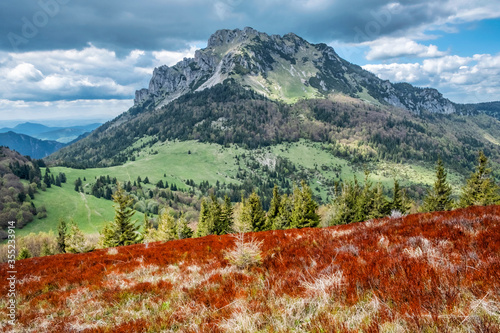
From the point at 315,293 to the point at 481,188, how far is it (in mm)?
56563

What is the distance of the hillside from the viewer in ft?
10.6

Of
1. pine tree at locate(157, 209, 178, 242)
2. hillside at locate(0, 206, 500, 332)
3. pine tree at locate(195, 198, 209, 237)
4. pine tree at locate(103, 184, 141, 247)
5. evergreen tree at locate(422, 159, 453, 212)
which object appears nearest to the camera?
hillside at locate(0, 206, 500, 332)

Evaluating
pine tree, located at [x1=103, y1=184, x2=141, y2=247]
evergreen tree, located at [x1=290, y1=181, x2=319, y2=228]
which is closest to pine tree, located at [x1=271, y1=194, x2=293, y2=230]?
evergreen tree, located at [x1=290, y1=181, x2=319, y2=228]

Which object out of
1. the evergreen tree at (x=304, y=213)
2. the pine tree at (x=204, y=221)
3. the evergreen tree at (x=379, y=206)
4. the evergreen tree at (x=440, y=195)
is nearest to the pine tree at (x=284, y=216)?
the evergreen tree at (x=304, y=213)

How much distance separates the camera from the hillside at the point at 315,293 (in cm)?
322

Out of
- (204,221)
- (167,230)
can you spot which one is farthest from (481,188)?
(167,230)

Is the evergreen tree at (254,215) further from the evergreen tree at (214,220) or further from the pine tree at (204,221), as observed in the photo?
the pine tree at (204,221)

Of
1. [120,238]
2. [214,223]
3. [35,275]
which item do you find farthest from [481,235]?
[214,223]

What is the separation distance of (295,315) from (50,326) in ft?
19.3

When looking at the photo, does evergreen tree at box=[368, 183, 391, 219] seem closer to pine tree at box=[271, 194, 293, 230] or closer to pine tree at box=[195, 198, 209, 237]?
pine tree at box=[271, 194, 293, 230]

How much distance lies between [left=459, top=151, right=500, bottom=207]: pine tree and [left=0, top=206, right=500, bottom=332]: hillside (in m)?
47.3

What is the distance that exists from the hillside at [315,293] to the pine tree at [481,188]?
155 feet

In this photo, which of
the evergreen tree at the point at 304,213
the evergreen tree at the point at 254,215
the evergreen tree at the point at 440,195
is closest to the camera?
the evergreen tree at the point at 304,213

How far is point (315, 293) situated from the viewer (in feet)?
14.7
